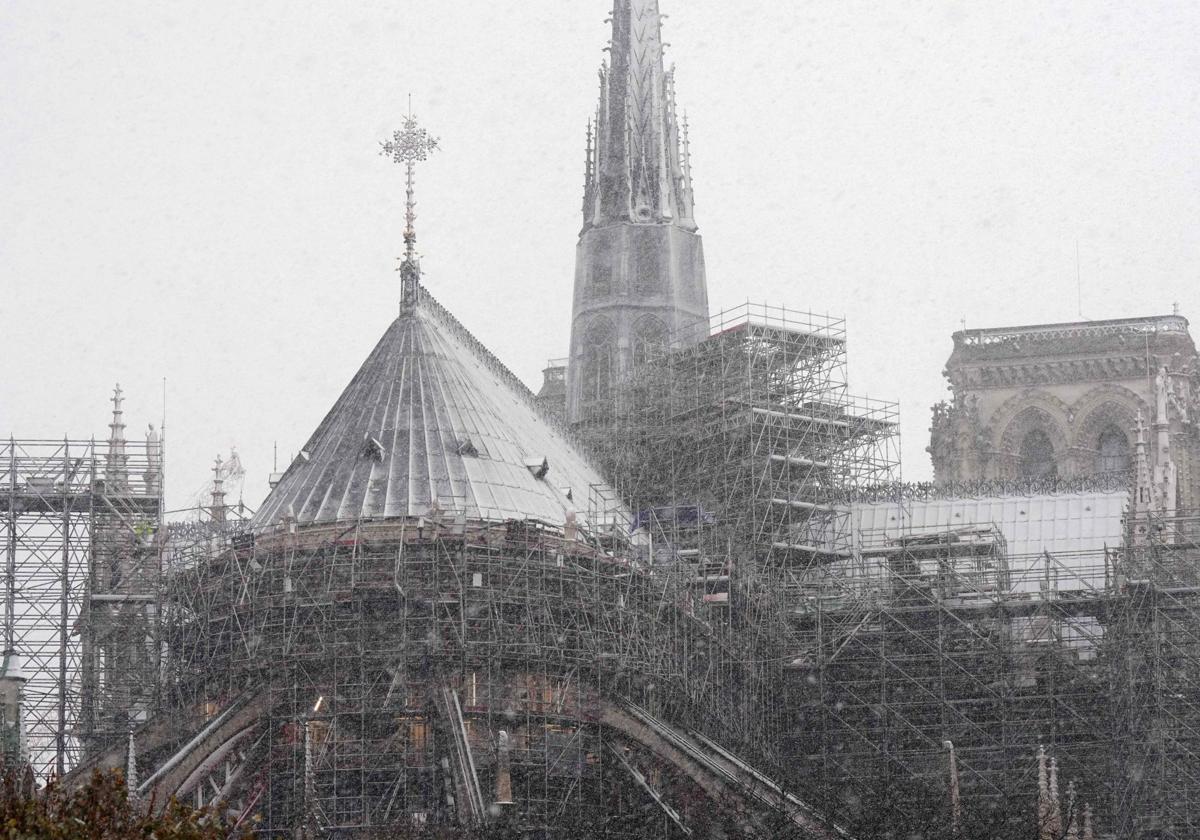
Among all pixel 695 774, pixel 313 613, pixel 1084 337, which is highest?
pixel 1084 337

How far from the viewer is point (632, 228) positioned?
84.1 m

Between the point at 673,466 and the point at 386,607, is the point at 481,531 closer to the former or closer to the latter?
the point at 386,607

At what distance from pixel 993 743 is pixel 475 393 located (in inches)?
592

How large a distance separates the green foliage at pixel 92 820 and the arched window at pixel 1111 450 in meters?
66.3

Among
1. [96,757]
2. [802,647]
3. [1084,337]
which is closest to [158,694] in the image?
[96,757]

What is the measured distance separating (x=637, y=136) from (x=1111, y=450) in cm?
2082

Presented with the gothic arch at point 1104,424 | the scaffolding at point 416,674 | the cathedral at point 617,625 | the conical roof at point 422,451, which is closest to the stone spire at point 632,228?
the cathedral at point 617,625

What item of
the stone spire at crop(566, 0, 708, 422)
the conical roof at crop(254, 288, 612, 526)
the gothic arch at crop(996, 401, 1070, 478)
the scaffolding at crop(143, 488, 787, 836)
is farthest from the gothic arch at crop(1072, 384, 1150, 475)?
the scaffolding at crop(143, 488, 787, 836)

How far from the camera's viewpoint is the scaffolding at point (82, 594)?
184 feet

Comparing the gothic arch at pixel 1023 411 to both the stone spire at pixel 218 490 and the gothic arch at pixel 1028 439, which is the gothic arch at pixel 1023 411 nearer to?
the gothic arch at pixel 1028 439

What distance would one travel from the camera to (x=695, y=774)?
2034 inches

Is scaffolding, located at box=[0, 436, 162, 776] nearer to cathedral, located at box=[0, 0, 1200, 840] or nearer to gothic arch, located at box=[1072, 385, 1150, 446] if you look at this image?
cathedral, located at box=[0, 0, 1200, 840]

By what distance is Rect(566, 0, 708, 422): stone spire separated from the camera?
82.6m

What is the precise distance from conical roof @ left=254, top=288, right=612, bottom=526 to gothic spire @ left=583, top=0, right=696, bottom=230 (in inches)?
872
